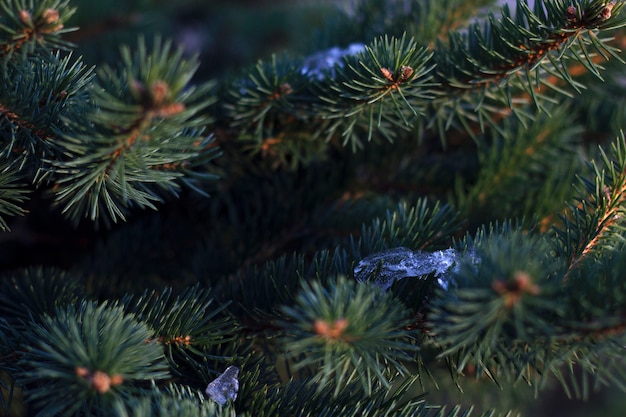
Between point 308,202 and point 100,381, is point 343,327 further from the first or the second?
point 308,202

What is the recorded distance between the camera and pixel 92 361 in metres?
0.28

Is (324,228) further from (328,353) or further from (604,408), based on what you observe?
(604,408)

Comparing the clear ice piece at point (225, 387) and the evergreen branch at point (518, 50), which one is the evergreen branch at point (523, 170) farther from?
the clear ice piece at point (225, 387)

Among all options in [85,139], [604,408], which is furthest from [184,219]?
[604,408]

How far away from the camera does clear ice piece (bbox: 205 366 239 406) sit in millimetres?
337

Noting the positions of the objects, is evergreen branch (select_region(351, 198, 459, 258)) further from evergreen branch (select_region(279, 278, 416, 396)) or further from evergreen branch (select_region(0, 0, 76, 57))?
evergreen branch (select_region(0, 0, 76, 57))

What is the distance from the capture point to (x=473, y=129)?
550 millimetres

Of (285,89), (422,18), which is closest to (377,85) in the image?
(285,89)

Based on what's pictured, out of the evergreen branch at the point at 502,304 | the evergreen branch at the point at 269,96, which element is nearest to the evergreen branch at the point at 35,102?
the evergreen branch at the point at 269,96

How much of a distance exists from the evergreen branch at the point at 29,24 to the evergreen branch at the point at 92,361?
15 centimetres

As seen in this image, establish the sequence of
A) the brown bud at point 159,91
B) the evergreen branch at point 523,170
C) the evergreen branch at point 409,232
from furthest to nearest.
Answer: the evergreen branch at point 523,170, the evergreen branch at point 409,232, the brown bud at point 159,91

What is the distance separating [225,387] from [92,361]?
87mm

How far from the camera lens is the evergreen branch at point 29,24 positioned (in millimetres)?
319

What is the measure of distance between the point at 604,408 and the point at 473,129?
0.55m
